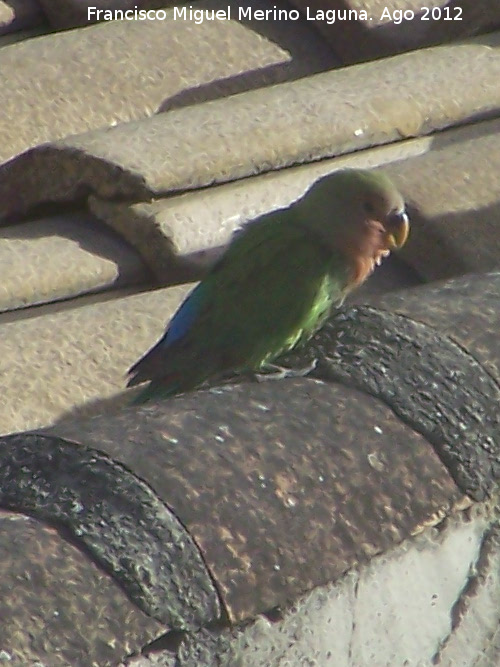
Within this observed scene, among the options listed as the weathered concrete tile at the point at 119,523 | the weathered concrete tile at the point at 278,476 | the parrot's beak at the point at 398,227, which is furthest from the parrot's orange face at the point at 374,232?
the weathered concrete tile at the point at 119,523

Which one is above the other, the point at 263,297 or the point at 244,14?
the point at 244,14

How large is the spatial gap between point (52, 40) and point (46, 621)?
1394mm

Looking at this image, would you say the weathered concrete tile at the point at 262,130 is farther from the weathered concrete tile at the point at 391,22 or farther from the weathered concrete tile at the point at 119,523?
the weathered concrete tile at the point at 119,523

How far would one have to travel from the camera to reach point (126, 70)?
217 cm

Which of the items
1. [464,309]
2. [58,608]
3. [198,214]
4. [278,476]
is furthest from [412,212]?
[58,608]

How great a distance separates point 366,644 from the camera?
1.25 m

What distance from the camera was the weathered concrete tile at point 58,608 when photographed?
3.13 feet

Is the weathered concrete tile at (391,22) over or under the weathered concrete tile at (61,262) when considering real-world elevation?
over

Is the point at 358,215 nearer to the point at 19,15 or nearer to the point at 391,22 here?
the point at 391,22

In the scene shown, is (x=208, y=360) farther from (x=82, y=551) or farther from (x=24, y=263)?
(x=82, y=551)

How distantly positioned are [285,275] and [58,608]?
3.45 feet

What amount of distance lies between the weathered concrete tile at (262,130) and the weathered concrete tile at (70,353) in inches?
8.4

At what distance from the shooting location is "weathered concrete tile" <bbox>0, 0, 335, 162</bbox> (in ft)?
6.83

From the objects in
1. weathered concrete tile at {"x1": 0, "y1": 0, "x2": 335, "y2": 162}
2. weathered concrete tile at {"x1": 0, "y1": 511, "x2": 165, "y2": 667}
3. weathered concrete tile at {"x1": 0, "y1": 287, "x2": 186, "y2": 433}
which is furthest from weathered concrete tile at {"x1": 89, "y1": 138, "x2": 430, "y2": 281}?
weathered concrete tile at {"x1": 0, "y1": 511, "x2": 165, "y2": 667}
